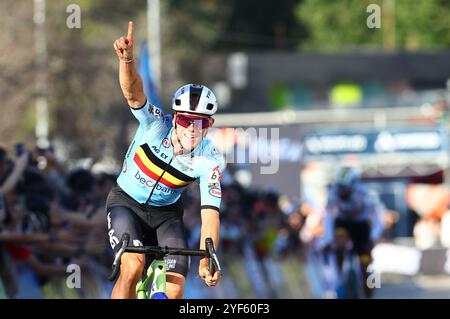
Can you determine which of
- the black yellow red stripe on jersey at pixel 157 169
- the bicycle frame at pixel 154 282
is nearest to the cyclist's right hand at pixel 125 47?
the black yellow red stripe on jersey at pixel 157 169

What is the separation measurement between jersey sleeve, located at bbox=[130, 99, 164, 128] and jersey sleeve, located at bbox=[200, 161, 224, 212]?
52 cm

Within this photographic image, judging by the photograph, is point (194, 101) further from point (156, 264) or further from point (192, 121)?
point (156, 264)

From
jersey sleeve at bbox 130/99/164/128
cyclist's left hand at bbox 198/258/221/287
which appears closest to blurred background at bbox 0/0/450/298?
jersey sleeve at bbox 130/99/164/128

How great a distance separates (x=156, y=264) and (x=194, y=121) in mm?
1115

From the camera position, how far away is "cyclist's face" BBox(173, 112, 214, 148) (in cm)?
1115

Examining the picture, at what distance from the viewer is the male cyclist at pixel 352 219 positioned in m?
22.4

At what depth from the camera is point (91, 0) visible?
6812 centimetres

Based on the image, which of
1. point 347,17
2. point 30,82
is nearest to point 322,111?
point 347,17

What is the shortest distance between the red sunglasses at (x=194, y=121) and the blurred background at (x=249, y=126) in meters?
3.92

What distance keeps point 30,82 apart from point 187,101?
2605cm

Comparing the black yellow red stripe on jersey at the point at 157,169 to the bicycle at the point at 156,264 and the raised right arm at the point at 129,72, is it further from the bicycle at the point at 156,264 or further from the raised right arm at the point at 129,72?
the bicycle at the point at 156,264

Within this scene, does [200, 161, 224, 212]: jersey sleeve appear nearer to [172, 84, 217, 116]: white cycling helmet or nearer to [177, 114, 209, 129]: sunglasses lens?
[177, 114, 209, 129]: sunglasses lens

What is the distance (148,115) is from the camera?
11273 mm

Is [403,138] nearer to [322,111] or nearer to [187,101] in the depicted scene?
[322,111]
